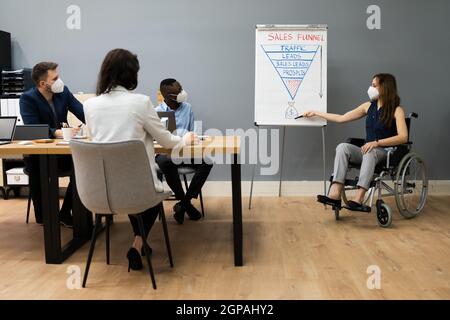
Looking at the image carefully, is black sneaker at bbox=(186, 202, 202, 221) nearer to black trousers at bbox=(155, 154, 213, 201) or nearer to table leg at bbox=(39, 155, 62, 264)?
black trousers at bbox=(155, 154, 213, 201)

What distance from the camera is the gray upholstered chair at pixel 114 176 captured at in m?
2.16

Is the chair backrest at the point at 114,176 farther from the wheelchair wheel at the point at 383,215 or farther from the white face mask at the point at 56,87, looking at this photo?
the wheelchair wheel at the point at 383,215

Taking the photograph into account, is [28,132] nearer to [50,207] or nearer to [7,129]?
[7,129]

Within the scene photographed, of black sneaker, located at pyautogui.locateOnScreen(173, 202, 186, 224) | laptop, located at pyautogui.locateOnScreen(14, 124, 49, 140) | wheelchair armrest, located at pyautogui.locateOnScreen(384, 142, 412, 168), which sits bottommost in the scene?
black sneaker, located at pyautogui.locateOnScreen(173, 202, 186, 224)

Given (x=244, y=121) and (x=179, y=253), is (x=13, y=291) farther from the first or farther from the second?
(x=244, y=121)

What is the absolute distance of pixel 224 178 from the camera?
15.6ft

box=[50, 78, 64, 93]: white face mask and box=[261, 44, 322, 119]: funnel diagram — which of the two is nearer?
box=[50, 78, 64, 93]: white face mask

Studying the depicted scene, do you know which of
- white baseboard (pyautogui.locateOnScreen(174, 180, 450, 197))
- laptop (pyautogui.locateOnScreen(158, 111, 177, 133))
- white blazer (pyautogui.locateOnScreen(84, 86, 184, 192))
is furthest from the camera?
white baseboard (pyautogui.locateOnScreen(174, 180, 450, 197))

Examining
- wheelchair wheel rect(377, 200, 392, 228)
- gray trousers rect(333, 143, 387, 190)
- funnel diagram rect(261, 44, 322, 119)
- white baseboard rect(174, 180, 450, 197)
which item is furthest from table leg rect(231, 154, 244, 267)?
white baseboard rect(174, 180, 450, 197)

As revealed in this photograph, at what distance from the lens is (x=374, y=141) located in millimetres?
3615

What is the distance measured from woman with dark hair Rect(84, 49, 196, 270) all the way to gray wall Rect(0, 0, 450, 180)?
2.31m

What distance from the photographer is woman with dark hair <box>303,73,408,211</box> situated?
11.4ft

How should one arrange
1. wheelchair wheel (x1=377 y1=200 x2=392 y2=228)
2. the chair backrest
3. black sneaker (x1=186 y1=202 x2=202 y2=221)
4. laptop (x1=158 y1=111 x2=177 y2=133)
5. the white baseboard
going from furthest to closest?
the white baseboard → black sneaker (x1=186 y1=202 x2=202 y2=221) → wheelchair wheel (x1=377 y1=200 x2=392 y2=228) → laptop (x1=158 y1=111 x2=177 y2=133) → the chair backrest

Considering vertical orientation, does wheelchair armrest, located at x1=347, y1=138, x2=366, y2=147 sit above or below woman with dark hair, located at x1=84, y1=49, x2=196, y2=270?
below
